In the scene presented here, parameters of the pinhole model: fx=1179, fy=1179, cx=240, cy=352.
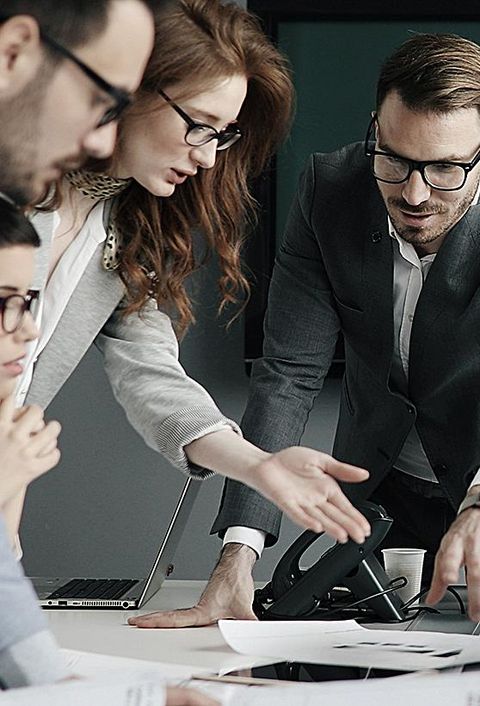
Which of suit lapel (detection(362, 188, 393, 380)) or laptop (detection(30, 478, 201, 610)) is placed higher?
suit lapel (detection(362, 188, 393, 380))

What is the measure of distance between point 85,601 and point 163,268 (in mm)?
537

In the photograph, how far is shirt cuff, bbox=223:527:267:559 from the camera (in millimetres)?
1936

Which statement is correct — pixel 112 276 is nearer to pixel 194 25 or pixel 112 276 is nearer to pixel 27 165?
pixel 194 25

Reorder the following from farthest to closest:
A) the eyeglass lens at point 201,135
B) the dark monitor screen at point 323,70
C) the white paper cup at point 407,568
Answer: the dark monitor screen at point 323,70
the white paper cup at point 407,568
the eyeglass lens at point 201,135

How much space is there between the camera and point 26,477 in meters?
1.37

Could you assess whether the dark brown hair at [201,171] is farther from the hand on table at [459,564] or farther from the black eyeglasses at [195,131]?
the hand on table at [459,564]

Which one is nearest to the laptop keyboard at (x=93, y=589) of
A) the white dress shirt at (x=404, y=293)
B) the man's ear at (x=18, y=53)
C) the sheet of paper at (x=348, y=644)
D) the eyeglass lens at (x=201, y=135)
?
the sheet of paper at (x=348, y=644)

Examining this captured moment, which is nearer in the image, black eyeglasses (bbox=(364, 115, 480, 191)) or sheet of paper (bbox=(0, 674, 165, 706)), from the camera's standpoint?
sheet of paper (bbox=(0, 674, 165, 706))

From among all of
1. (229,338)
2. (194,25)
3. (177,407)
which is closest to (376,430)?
(177,407)

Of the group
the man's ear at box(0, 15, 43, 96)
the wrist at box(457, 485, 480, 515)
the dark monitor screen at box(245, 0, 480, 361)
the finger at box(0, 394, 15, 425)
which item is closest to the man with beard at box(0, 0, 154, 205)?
the man's ear at box(0, 15, 43, 96)

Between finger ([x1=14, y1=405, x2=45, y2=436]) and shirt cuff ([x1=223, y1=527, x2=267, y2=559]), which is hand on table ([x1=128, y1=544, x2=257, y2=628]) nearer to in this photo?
shirt cuff ([x1=223, y1=527, x2=267, y2=559])

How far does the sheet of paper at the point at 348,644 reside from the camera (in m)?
1.39

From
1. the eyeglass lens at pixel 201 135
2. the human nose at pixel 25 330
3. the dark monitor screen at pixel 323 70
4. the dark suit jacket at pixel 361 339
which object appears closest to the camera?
the human nose at pixel 25 330

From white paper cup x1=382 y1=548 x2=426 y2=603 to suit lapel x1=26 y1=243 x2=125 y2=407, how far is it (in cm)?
58
